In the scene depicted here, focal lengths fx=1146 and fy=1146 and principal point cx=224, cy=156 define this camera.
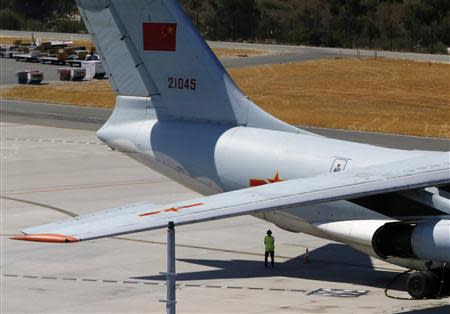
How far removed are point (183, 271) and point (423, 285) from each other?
736 centimetres

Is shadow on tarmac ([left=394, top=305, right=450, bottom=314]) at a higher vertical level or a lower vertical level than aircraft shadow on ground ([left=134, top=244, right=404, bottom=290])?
higher

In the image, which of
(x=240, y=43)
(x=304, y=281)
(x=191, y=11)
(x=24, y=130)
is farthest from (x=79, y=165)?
(x=191, y=11)

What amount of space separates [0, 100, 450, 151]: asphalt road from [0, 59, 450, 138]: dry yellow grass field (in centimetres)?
175

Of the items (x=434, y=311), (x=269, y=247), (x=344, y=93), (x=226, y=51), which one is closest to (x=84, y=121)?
(x=344, y=93)

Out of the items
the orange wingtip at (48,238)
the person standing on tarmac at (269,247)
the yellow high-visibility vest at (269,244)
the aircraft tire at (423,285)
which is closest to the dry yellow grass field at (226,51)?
the person standing on tarmac at (269,247)

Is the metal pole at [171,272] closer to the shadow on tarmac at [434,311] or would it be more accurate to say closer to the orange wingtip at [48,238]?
the orange wingtip at [48,238]

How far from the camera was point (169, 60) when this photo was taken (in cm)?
3378

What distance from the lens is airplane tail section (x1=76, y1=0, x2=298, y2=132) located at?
33531mm

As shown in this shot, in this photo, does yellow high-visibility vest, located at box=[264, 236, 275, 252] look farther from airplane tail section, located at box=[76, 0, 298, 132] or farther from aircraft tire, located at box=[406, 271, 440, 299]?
aircraft tire, located at box=[406, 271, 440, 299]

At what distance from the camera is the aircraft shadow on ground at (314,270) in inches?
1250

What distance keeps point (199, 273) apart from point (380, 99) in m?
45.3

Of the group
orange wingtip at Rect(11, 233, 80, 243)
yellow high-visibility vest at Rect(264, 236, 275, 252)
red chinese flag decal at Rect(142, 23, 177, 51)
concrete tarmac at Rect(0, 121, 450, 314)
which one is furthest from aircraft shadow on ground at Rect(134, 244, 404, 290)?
orange wingtip at Rect(11, 233, 80, 243)

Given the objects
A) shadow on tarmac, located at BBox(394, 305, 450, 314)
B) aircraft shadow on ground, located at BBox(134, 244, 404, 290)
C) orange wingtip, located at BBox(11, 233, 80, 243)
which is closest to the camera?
orange wingtip, located at BBox(11, 233, 80, 243)

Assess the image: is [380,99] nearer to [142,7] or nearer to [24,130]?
[24,130]
